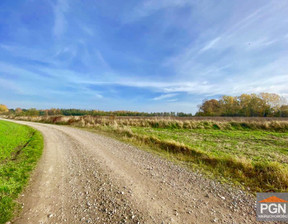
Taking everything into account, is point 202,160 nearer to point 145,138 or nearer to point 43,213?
point 145,138

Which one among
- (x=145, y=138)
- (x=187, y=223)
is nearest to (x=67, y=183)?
(x=187, y=223)

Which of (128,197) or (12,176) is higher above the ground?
(12,176)

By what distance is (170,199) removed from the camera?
3656 mm

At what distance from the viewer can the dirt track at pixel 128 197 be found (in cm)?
298

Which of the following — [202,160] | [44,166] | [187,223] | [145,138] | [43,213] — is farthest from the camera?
[145,138]

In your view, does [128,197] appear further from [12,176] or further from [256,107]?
[256,107]

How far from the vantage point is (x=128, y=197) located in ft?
12.2

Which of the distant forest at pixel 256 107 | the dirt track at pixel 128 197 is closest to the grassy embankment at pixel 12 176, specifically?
the dirt track at pixel 128 197

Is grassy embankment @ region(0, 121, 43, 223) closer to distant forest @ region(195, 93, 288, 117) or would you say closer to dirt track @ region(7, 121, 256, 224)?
dirt track @ region(7, 121, 256, 224)

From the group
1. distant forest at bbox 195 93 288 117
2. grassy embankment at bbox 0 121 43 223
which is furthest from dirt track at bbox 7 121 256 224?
distant forest at bbox 195 93 288 117

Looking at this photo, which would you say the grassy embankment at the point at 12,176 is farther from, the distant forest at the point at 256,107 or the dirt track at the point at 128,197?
the distant forest at the point at 256,107

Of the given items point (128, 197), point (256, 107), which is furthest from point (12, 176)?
point (256, 107)

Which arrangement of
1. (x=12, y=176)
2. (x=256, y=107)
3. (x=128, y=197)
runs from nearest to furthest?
(x=128, y=197) → (x=12, y=176) → (x=256, y=107)

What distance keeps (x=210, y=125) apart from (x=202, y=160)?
18909 mm
